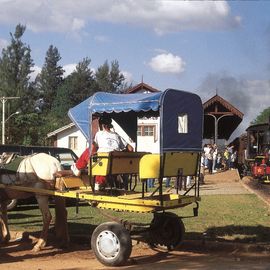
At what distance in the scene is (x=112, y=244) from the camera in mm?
8102

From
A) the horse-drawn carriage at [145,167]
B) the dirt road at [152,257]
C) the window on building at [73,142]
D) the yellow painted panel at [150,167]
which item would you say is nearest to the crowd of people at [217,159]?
the window on building at [73,142]

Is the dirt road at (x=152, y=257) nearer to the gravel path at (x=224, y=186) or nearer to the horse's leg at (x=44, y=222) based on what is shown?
the horse's leg at (x=44, y=222)

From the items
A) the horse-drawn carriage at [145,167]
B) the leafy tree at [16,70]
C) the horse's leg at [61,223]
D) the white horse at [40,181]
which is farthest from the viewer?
the leafy tree at [16,70]

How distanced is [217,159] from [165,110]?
30473 millimetres

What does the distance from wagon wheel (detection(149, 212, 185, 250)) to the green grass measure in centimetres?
35

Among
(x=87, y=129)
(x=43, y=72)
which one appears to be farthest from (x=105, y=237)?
(x=43, y=72)

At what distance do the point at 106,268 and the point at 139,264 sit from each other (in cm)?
55

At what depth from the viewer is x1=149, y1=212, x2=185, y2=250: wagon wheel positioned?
9.27 m

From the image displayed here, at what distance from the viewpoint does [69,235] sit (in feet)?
33.8

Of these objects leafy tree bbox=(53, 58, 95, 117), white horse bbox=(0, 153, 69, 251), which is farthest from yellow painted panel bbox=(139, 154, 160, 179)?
leafy tree bbox=(53, 58, 95, 117)

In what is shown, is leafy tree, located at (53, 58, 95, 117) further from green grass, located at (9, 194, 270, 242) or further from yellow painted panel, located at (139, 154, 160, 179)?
yellow painted panel, located at (139, 154, 160, 179)

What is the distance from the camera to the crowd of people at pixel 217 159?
34688mm

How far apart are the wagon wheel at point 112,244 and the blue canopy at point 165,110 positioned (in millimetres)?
1346

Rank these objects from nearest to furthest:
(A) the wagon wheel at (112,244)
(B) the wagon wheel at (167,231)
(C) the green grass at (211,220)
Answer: (A) the wagon wheel at (112,244)
(B) the wagon wheel at (167,231)
(C) the green grass at (211,220)
